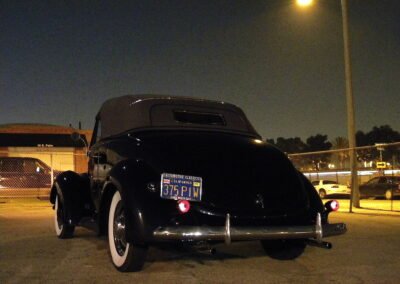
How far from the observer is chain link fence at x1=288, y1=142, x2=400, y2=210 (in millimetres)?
14398

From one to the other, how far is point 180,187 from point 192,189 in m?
0.12

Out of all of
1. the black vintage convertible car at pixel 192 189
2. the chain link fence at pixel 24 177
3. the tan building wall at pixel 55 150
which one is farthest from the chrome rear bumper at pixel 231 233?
the tan building wall at pixel 55 150

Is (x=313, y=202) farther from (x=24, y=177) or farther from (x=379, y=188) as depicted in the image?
(x=379, y=188)

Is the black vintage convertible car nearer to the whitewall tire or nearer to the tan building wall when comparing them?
the whitewall tire

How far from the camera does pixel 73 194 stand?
7492mm

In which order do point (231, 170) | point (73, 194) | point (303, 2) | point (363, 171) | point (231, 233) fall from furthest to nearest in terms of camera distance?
point (363, 171), point (303, 2), point (73, 194), point (231, 170), point (231, 233)

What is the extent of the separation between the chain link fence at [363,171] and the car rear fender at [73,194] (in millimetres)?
7650

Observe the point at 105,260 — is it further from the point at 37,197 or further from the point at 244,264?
the point at 37,197

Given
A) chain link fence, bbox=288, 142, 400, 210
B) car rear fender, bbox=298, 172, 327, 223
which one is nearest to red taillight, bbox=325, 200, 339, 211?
car rear fender, bbox=298, 172, 327, 223

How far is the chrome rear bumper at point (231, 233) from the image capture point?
471cm

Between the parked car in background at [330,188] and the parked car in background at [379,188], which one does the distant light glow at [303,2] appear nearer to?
the parked car in background at [379,188]

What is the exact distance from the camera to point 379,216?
11.9 metres

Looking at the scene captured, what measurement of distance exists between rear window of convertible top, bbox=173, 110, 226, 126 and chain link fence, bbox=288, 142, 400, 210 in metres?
7.28

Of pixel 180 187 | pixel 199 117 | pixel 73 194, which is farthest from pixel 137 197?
pixel 73 194
